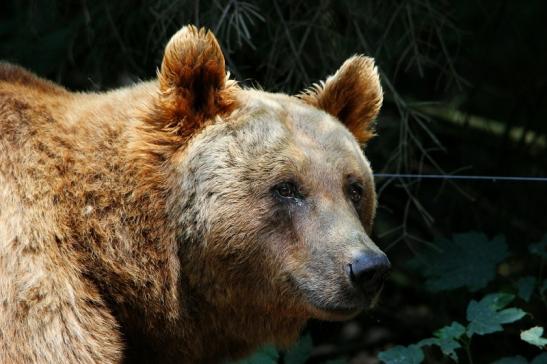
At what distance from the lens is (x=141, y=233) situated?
4344 millimetres

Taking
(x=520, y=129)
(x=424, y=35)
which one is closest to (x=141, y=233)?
(x=424, y=35)

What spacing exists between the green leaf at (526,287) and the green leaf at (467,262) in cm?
21

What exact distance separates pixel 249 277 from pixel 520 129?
Answer: 4.70 meters

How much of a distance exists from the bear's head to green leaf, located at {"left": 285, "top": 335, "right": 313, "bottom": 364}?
985 mm

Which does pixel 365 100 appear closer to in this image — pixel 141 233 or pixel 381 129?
pixel 141 233

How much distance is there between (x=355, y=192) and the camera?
469 cm

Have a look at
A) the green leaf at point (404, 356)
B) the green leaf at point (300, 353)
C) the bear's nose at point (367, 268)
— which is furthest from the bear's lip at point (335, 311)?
the green leaf at point (300, 353)

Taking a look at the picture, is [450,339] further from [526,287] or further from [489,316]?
[526,287]

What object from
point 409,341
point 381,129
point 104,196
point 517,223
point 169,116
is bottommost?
point 409,341

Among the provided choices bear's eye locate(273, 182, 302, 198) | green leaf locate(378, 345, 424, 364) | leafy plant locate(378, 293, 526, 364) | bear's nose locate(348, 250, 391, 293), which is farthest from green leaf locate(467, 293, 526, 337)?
bear's eye locate(273, 182, 302, 198)

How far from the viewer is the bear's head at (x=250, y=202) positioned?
4.30 meters

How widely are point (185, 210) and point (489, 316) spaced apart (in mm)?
1879

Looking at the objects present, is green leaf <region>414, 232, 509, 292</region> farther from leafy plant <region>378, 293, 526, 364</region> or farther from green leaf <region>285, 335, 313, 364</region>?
green leaf <region>285, 335, 313, 364</region>

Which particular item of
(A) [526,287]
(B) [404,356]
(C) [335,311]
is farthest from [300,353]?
(A) [526,287]
